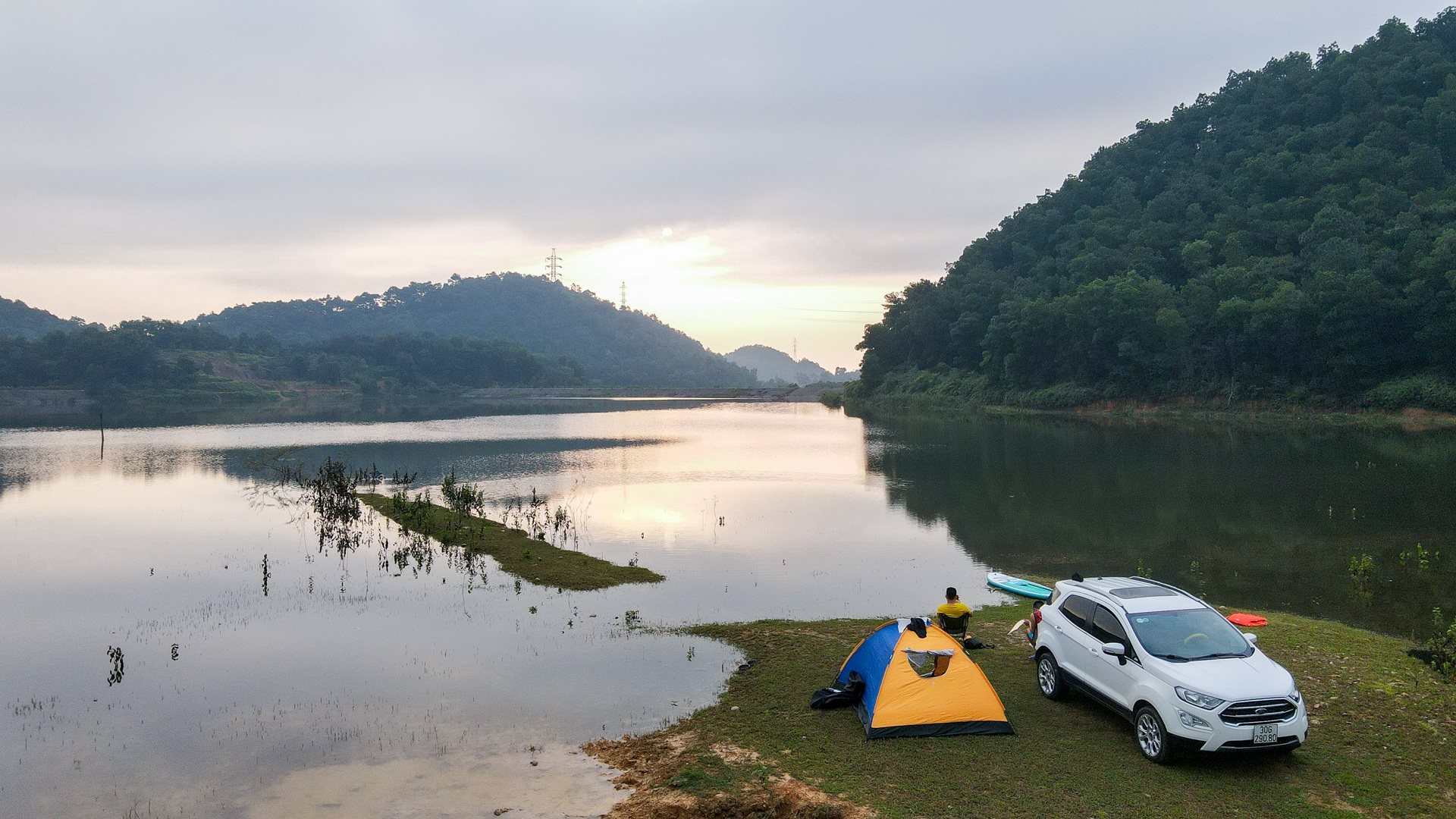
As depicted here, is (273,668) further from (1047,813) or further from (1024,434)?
(1024,434)

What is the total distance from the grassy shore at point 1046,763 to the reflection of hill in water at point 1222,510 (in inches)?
254

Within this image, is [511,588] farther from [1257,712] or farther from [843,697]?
[1257,712]

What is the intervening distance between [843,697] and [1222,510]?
24061mm

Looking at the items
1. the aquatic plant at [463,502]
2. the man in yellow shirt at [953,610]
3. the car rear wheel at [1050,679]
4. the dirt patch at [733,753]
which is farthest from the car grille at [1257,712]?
the aquatic plant at [463,502]

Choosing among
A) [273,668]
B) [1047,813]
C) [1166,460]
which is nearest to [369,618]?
[273,668]

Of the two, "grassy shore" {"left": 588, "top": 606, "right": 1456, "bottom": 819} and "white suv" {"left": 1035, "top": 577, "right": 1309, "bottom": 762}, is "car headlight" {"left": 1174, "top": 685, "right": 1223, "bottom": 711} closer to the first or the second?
"white suv" {"left": 1035, "top": 577, "right": 1309, "bottom": 762}

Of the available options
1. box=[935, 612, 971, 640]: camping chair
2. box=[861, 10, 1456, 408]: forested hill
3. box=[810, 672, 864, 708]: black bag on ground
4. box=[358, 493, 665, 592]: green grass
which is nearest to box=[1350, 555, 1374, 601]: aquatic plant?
box=[935, 612, 971, 640]: camping chair

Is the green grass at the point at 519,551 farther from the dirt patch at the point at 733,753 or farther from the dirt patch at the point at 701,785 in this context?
the dirt patch at the point at 733,753

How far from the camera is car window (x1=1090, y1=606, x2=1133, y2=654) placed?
11.2m

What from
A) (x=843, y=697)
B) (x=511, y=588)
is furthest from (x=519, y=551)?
(x=843, y=697)

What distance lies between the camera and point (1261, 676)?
400 inches

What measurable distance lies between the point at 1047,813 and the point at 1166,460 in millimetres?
40804

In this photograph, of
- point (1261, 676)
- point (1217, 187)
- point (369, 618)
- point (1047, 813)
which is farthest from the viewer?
point (1217, 187)

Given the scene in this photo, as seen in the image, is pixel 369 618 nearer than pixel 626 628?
No
